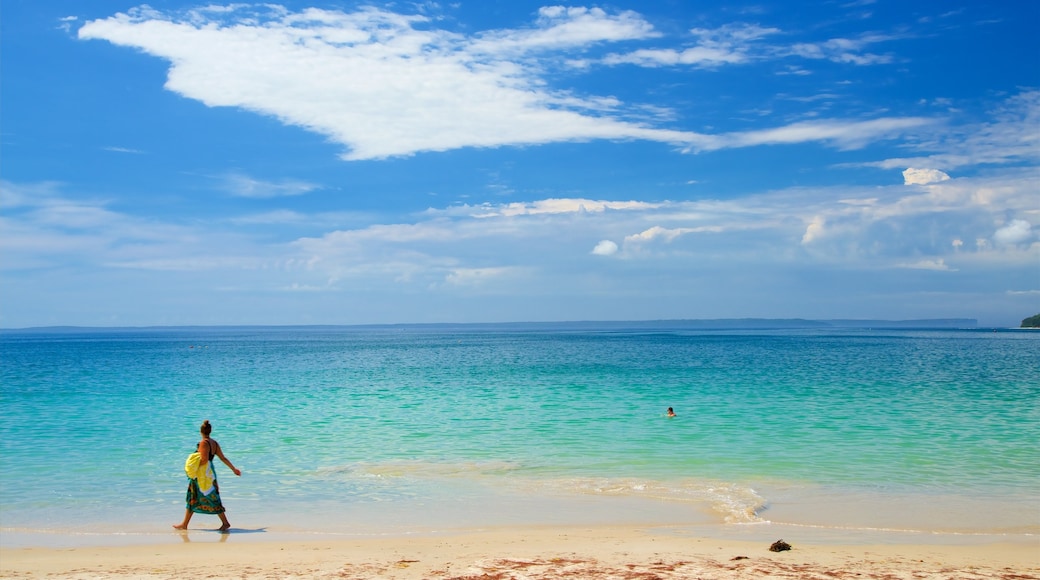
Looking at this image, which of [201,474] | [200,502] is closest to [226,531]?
[200,502]

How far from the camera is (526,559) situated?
9875 millimetres

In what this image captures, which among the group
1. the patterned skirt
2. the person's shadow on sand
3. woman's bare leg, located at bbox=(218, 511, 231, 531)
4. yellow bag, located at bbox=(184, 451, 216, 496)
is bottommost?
the person's shadow on sand

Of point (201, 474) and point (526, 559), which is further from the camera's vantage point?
point (201, 474)

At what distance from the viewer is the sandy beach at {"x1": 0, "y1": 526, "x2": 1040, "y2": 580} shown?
9.12 meters

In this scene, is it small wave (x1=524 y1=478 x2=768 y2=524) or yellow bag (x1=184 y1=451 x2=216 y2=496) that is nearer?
yellow bag (x1=184 y1=451 x2=216 y2=496)

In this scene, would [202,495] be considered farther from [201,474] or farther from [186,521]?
[186,521]

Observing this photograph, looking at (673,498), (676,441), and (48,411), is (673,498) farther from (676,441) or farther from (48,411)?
(48,411)

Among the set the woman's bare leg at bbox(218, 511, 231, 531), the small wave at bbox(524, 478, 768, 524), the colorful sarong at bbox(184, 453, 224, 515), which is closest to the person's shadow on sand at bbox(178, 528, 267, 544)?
the woman's bare leg at bbox(218, 511, 231, 531)

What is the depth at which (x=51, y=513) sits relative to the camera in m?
13.4

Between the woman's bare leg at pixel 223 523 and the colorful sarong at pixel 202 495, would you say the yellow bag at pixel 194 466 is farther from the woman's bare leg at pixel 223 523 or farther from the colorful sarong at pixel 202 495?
the woman's bare leg at pixel 223 523

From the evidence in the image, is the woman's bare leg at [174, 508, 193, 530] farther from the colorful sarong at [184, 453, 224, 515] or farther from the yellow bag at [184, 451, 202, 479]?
the yellow bag at [184, 451, 202, 479]

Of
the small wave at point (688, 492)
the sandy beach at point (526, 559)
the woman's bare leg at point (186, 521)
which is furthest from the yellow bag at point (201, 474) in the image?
the small wave at point (688, 492)

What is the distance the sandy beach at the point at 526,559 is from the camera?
→ 9.12 meters

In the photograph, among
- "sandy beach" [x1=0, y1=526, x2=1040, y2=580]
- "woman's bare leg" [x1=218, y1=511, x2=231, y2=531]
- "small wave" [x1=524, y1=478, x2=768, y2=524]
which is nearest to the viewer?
"sandy beach" [x1=0, y1=526, x2=1040, y2=580]
